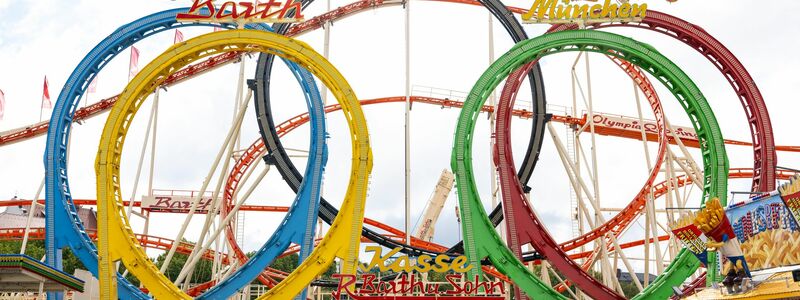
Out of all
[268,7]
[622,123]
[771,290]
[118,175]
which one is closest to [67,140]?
[118,175]

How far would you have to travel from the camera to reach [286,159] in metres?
19.1

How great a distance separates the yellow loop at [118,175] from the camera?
15656mm

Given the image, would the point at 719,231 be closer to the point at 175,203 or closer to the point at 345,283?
the point at 345,283

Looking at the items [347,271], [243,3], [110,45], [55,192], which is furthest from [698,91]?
[55,192]

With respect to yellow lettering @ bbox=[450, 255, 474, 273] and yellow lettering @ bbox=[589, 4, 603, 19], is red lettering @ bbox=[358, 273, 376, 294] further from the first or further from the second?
yellow lettering @ bbox=[589, 4, 603, 19]

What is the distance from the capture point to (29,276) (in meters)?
12.6

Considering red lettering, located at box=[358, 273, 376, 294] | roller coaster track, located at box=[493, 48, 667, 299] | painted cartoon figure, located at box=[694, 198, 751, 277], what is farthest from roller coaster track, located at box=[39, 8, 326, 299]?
painted cartoon figure, located at box=[694, 198, 751, 277]

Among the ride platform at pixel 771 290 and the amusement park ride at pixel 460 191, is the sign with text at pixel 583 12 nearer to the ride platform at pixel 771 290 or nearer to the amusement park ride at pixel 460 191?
the amusement park ride at pixel 460 191

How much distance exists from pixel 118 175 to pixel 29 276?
14.2 feet

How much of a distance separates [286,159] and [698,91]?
9.40 metres

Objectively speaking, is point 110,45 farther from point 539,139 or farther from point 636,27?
point 636,27

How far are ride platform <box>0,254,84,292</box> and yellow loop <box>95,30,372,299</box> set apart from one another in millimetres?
1988

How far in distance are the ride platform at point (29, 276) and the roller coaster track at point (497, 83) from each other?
24.0ft

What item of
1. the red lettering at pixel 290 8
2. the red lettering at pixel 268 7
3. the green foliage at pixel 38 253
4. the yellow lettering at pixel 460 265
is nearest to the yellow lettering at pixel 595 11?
the yellow lettering at pixel 460 265
